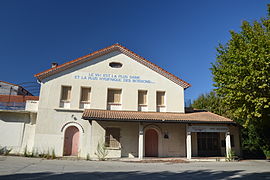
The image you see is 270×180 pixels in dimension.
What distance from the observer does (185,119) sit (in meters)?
14.9

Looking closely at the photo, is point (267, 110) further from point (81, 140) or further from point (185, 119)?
point (81, 140)

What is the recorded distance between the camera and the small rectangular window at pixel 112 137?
Answer: 1523 centimetres

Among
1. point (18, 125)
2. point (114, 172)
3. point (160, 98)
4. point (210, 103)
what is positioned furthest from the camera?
point (210, 103)

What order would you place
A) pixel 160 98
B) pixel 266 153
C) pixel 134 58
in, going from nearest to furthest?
pixel 266 153, pixel 160 98, pixel 134 58

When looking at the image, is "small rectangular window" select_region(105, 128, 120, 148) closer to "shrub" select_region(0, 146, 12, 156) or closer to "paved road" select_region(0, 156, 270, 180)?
"paved road" select_region(0, 156, 270, 180)

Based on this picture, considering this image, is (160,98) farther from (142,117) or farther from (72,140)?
(72,140)

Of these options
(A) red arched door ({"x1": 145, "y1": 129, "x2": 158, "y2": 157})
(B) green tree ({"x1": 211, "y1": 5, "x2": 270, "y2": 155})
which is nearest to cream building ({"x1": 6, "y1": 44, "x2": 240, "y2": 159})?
(A) red arched door ({"x1": 145, "y1": 129, "x2": 158, "y2": 157})

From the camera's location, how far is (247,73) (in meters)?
11.6

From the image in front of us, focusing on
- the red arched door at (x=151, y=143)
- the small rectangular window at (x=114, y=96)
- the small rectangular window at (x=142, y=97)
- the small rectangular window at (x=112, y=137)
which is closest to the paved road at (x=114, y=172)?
the small rectangular window at (x=112, y=137)

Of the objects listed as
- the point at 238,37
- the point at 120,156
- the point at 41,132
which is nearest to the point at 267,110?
the point at 238,37

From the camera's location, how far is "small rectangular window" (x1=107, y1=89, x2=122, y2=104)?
649 inches

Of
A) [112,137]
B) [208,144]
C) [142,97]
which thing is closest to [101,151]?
[112,137]

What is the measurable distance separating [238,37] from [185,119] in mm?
6293

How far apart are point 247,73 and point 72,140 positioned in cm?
1226
